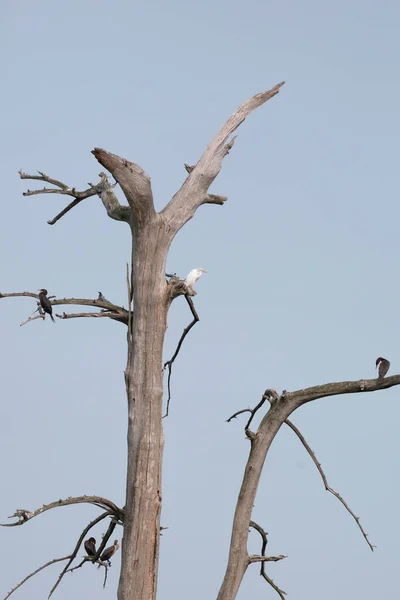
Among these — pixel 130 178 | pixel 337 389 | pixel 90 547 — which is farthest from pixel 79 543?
pixel 130 178

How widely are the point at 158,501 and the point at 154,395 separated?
2.83 ft

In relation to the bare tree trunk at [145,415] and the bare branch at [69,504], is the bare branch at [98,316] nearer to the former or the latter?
the bare tree trunk at [145,415]

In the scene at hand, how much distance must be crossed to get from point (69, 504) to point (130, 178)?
2711mm

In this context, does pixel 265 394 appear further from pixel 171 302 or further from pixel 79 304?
pixel 79 304

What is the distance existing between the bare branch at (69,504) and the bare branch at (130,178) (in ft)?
8.06

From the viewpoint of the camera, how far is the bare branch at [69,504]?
6.93m

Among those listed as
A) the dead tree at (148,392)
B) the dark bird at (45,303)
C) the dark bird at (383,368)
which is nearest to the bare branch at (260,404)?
the dead tree at (148,392)

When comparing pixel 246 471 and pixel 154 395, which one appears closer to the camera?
pixel 154 395

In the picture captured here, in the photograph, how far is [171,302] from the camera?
25.6 ft

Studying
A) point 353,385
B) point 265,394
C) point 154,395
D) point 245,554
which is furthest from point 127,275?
point 245,554

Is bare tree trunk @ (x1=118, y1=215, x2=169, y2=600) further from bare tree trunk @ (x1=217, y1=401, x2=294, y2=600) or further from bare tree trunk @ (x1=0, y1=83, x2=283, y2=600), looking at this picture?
bare tree trunk @ (x1=217, y1=401, x2=294, y2=600)

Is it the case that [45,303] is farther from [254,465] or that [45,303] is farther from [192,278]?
[254,465]

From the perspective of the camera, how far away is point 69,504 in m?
7.20

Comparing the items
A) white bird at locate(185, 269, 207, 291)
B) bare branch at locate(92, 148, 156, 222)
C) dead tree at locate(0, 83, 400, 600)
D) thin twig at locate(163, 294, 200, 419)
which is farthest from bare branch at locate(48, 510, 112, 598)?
bare branch at locate(92, 148, 156, 222)
